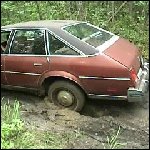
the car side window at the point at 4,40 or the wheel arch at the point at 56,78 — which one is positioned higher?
the car side window at the point at 4,40

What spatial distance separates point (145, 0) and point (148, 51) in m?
2.21

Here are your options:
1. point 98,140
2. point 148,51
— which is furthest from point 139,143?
point 148,51

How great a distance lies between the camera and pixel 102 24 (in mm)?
10258

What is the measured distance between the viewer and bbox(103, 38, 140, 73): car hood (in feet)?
18.5

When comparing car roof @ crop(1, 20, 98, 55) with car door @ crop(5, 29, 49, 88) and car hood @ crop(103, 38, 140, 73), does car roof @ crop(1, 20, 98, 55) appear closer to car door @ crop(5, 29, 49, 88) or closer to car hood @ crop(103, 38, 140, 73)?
car door @ crop(5, 29, 49, 88)

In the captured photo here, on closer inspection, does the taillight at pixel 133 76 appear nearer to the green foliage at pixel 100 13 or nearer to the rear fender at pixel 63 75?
the rear fender at pixel 63 75

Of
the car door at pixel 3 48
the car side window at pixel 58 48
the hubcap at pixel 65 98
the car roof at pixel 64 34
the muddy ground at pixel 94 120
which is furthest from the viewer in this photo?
the car door at pixel 3 48

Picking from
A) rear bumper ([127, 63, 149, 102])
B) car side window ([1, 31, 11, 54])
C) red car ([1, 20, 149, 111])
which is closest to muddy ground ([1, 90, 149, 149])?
red car ([1, 20, 149, 111])

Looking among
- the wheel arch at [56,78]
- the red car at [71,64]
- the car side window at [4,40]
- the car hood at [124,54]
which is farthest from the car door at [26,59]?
the car hood at [124,54]

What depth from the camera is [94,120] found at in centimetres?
576

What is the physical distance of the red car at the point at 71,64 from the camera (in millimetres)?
5629

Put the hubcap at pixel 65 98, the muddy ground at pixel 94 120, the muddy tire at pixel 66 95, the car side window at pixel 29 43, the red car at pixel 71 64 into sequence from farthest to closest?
the car side window at pixel 29 43 → the hubcap at pixel 65 98 → the muddy tire at pixel 66 95 → the red car at pixel 71 64 → the muddy ground at pixel 94 120

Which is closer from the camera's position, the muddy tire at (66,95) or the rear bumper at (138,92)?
the rear bumper at (138,92)

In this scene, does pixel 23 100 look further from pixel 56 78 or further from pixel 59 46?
pixel 59 46
